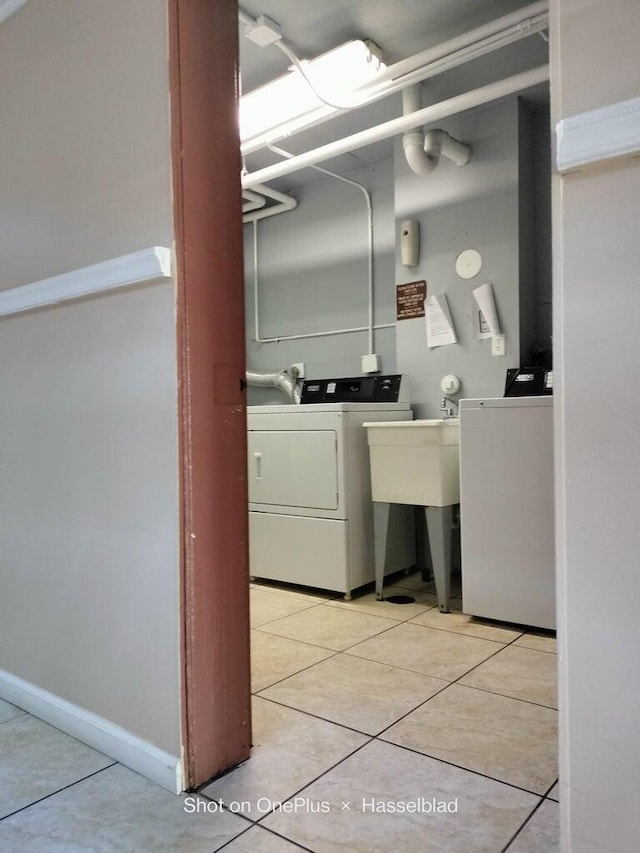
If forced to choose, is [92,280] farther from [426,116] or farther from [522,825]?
[426,116]

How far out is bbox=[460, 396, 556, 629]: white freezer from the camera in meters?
2.12

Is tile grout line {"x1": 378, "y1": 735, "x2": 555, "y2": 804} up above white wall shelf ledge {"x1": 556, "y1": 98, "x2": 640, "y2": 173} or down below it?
below

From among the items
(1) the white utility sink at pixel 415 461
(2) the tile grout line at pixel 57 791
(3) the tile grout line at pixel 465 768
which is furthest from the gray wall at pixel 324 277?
(2) the tile grout line at pixel 57 791

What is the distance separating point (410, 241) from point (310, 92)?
883 millimetres

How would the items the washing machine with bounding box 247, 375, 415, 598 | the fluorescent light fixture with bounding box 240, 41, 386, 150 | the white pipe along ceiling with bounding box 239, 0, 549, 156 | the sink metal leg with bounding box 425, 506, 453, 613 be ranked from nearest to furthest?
the white pipe along ceiling with bounding box 239, 0, 549, 156 < the fluorescent light fixture with bounding box 240, 41, 386, 150 < the sink metal leg with bounding box 425, 506, 453, 613 < the washing machine with bounding box 247, 375, 415, 598

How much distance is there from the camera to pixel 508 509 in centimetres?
220

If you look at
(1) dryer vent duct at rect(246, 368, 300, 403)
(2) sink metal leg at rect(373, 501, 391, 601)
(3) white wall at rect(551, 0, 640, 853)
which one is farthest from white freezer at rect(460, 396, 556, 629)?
(1) dryer vent duct at rect(246, 368, 300, 403)

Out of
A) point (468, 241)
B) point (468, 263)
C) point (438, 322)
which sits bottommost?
point (438, 322)

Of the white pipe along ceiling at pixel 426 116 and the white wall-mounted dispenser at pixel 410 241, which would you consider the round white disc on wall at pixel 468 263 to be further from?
the white pipe along ceiling at pixel 426 116

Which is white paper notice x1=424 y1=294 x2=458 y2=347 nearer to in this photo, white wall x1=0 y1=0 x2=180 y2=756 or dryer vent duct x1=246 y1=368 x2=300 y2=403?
dryer vent duct x1=246 y1=368 x2=300 y2=403

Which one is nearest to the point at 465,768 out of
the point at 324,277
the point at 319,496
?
the point at 319,496

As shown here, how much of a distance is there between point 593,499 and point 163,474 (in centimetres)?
85

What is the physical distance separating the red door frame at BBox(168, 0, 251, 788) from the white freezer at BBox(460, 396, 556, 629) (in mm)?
1179

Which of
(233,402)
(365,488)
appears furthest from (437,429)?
(233,402)
